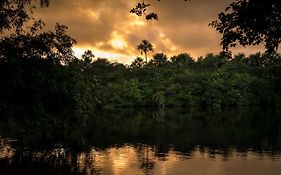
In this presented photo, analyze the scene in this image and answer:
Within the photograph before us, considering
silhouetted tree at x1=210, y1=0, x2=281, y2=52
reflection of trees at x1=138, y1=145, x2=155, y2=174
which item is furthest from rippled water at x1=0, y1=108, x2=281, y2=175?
silhouetted tree at x1=210, y1=0, x2=281, y2=52

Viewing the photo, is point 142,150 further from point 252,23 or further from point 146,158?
point 252,23

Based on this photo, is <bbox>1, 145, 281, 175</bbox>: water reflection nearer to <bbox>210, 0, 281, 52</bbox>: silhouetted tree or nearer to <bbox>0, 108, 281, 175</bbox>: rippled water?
<bbox>0, 108, 281, 175</bbox>: rippled water

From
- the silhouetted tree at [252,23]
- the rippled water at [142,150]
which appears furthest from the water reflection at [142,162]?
the silhouetted tree at [252,23]

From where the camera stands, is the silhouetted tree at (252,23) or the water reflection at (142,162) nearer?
the silhouetted tree at (252,23)

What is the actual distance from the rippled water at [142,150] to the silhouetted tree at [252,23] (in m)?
24.7

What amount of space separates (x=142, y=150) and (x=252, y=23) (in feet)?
147

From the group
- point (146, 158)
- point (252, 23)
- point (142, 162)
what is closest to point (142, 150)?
point (146, 158)

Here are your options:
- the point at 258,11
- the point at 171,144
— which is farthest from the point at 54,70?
the point at 171,144

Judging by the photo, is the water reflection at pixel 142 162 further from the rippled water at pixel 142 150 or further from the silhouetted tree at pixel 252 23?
the silhouetted tree at pixel 252 23

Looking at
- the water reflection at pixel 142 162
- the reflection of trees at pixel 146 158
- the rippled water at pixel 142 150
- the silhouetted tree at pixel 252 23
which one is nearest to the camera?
the silhouetted tree at pixel 252 23

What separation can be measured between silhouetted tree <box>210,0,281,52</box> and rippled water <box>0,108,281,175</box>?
2470cm

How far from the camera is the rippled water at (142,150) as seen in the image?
49688mm

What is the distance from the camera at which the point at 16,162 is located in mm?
48594

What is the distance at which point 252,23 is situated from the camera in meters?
22.6
